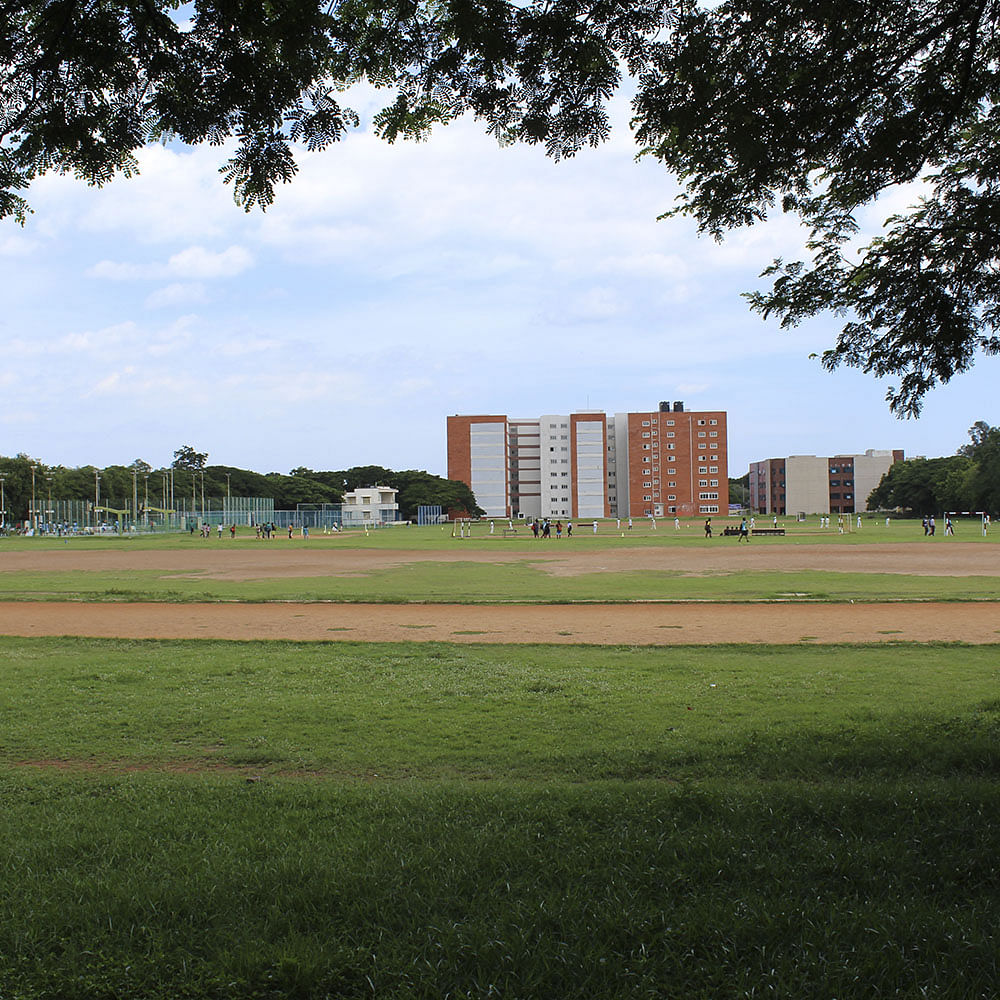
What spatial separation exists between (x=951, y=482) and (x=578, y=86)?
111m

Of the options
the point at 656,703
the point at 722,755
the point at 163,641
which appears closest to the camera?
the point at 722,755

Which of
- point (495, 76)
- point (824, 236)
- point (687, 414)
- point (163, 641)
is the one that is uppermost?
point (687, 414)

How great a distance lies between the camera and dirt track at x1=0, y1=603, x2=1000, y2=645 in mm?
14023

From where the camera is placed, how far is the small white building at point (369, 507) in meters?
115

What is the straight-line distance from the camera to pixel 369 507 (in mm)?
117250

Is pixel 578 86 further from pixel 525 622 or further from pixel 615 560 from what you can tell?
pixel 615 560

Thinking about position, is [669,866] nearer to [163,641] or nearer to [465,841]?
[465,841]

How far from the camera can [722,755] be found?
6309mm

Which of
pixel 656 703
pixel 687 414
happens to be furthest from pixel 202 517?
pixel 656 703

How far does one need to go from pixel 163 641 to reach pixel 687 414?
450 ft

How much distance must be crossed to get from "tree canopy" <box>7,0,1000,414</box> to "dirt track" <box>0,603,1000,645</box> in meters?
8.51

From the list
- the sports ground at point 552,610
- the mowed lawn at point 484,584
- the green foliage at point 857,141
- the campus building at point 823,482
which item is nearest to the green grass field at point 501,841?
the green foliage at point 857,141

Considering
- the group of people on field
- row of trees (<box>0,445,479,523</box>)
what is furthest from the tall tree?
the group of people on field

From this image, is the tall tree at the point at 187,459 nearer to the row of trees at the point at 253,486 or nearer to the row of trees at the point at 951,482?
the row of trees at the point at 253,486
